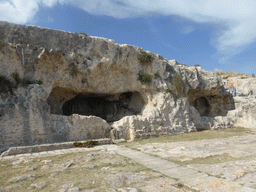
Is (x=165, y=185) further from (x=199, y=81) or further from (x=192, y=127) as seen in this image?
(x=199, y=81)

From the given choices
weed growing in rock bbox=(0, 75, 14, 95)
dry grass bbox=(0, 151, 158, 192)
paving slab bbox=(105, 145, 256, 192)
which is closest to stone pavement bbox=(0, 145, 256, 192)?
paving slab bbox=(105, 145, 256, 192)

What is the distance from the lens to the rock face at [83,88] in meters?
9.12

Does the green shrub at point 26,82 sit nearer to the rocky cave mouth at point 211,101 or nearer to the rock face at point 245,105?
the rocky cave mouth at point 211,101

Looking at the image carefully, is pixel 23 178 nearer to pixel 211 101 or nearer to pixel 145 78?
pixel 145 78

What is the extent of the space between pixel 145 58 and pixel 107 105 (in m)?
5.32

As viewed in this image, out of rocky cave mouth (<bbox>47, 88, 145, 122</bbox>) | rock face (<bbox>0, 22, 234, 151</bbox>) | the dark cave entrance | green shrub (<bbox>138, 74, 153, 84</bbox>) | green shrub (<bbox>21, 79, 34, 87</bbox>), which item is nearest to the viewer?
rock face (<bbox>0, 22, 234, 151</bbox>)

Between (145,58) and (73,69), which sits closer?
(73,69)

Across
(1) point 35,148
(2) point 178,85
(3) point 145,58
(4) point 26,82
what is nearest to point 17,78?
(4) point 26,82

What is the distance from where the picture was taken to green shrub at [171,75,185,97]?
46.9ft

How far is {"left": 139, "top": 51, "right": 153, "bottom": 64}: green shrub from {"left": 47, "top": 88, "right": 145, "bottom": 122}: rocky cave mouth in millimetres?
2745

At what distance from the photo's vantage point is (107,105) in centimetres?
1611

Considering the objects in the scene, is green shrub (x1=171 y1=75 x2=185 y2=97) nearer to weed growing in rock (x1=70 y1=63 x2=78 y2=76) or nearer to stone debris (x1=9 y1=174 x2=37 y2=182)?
weed growing in rock (x1=70 y1=63 x2=78 y2=76)

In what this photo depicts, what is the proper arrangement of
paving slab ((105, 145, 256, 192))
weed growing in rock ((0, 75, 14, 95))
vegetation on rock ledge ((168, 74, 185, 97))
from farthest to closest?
vegetation on rock ledge ((168, 74, 185, 97)) < weed growing in rock ((0, 75, 14, 95)) < paving slab ((105, 145, 256, 192))

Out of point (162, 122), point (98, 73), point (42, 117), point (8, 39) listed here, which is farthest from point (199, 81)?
point (8, 39)
